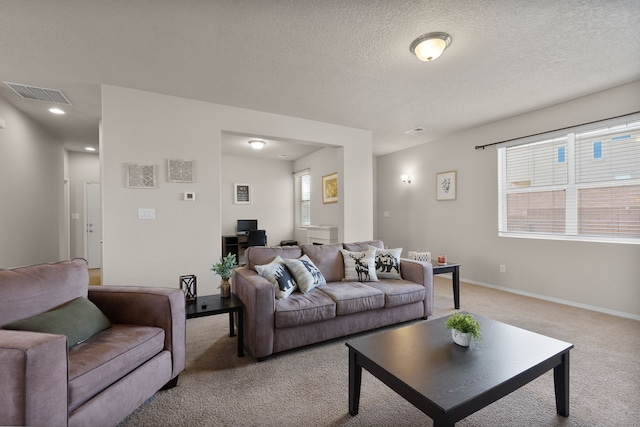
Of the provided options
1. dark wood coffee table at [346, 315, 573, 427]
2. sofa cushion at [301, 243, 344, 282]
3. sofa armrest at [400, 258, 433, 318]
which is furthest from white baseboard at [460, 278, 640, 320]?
sofa cushion at [301, 243, 344, 282]

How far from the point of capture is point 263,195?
286 inches

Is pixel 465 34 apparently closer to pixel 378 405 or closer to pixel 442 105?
pixel 442 105

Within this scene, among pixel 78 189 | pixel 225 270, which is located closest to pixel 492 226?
pixel 225 270

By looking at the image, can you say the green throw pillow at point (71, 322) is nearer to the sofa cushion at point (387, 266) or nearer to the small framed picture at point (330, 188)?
the sofa cushion at point (387, 266)

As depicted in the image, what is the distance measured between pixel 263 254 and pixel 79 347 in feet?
5.11

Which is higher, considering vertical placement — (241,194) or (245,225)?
(241,194)

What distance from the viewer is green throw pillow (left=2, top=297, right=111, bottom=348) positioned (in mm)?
1438

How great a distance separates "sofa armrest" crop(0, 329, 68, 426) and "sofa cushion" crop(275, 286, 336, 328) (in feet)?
4.25

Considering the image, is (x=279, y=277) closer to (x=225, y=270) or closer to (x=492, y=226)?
(x=225, y=270)

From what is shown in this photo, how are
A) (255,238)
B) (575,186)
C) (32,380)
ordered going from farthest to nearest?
(255,238) < (575,186) < (32,380)

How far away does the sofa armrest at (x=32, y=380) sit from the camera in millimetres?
1069

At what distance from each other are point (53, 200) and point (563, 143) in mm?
7973

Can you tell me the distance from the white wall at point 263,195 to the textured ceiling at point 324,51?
3.21 meters

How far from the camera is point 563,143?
3.74 m
